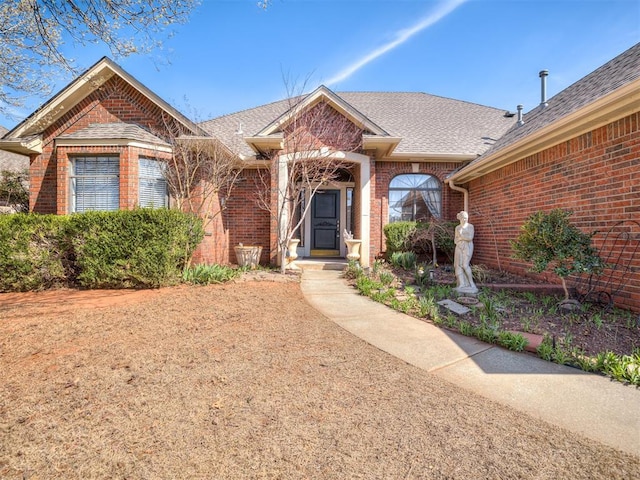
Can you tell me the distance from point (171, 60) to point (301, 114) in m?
3.97

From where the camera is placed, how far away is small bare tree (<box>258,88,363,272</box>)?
26.9 ft

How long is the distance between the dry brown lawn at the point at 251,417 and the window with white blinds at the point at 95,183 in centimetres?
467

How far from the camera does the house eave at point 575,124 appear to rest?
4.06 m

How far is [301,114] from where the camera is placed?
8.49 meters

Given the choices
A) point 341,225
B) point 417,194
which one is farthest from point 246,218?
point 417,194

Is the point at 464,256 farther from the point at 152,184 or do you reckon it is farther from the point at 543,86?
the point at 152,184

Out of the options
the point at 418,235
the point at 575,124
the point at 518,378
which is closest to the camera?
the point at 518,378

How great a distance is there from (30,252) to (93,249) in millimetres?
1322

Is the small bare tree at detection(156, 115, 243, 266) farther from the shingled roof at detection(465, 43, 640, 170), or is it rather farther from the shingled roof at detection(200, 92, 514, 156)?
the shingled roof at detection(465, 43, 640, 170)

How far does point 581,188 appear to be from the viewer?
511 centimetres

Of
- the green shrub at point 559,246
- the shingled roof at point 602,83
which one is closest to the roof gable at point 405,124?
the shingled roof at point 602,83

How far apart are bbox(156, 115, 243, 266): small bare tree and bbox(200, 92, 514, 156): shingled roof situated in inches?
61.2

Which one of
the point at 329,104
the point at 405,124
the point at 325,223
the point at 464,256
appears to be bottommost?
the point at 464,256

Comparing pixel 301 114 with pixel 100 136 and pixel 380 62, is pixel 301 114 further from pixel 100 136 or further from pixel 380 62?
pixel 100 136
